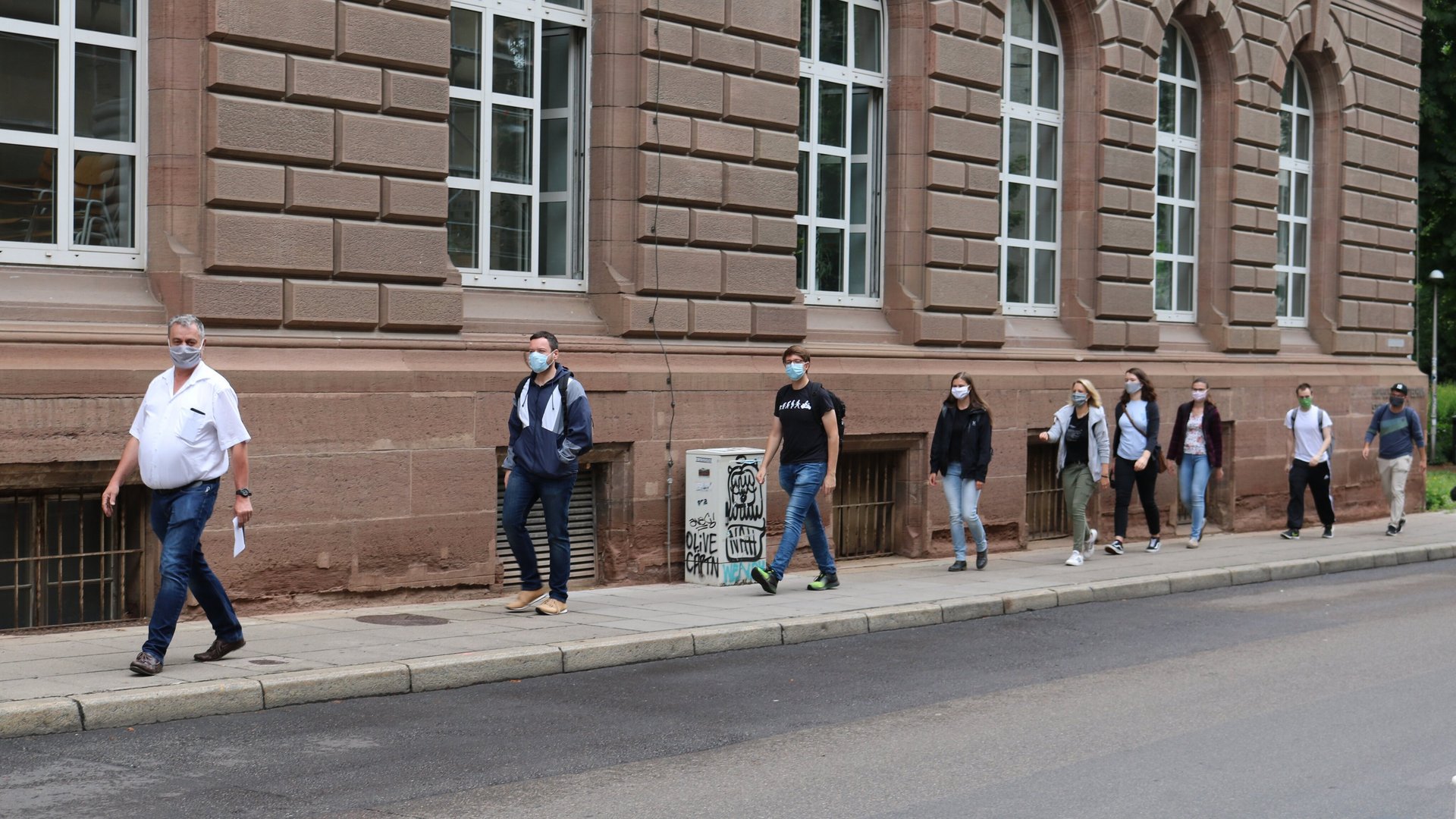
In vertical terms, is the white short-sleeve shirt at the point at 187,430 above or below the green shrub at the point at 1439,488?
above

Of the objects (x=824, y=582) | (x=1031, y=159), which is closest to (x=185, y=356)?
(x=824, y=582)

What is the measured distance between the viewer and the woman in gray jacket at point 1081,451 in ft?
52.5

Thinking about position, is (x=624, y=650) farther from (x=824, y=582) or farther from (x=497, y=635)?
(x=824, y=582)

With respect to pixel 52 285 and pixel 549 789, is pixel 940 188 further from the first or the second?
pixel 549 789

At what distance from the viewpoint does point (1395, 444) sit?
67.8 feet

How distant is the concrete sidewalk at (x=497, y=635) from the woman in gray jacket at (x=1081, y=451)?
1.44 ft

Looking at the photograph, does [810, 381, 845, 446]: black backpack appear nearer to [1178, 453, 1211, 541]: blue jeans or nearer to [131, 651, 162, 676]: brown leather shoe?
[131, 651, 162, 676]: brown leather shoe

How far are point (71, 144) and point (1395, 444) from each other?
15.7 metres

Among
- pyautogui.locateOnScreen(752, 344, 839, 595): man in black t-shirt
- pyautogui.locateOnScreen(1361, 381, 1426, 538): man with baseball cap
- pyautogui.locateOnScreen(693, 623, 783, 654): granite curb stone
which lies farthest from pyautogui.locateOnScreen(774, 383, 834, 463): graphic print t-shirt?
pyautogui.locateOnScreen(1361, 381, 1426, 538): man with baseball cap

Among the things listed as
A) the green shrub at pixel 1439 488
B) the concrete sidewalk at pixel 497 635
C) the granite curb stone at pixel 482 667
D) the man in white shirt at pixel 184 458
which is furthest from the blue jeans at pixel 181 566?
the green shrub at pixel 1439 488

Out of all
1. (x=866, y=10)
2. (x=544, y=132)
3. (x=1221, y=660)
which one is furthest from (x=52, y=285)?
(x=866, y=10)

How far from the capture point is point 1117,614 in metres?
13.2

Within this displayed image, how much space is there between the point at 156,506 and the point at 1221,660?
6.23 metres

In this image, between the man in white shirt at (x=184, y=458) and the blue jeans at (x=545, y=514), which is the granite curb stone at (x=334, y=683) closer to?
the man in white shirt at (x=184, y=458)
